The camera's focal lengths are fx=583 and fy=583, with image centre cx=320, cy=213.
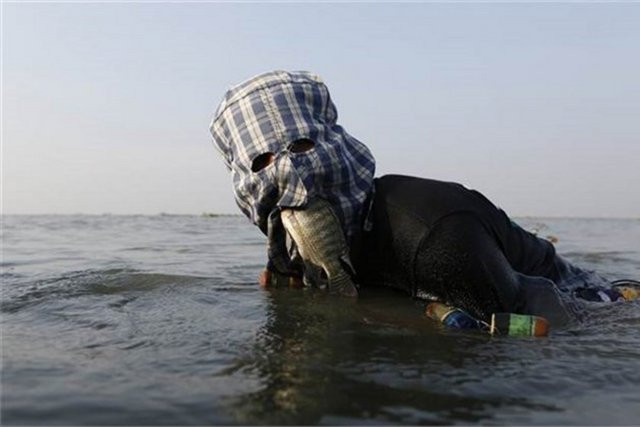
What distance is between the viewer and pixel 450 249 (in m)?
3.18

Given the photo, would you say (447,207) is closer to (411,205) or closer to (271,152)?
(411,205)

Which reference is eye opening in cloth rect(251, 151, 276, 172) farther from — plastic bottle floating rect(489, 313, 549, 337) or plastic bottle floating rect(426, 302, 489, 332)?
plastic bottle floating rect(489, 313, 549, 337)

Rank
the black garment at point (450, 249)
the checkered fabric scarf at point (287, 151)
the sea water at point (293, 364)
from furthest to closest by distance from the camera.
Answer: the checkered fabric scarf at point (287, 151) < the black garment at point (450, 249) < the sea water at point (293, 364)

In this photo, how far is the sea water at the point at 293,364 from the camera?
1824 mm

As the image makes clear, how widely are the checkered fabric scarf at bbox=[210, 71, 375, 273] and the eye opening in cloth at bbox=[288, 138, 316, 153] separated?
1.3 inches

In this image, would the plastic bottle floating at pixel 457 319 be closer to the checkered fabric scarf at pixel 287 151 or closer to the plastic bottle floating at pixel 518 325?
the plastic bottle floating at pixel 518 325

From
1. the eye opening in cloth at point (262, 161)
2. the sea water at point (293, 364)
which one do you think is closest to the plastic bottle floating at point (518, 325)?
the sea water at point (293, 364)

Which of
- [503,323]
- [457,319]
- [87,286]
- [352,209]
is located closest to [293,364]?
[457,319]

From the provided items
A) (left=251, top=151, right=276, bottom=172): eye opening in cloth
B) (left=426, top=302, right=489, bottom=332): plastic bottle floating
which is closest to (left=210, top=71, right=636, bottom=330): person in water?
(left=251, top=151, right=276, bottom=172): eye opening in cloth

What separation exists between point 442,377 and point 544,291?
1.57 metres

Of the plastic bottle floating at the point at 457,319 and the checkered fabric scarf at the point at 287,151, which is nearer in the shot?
the plastic bottle floating at the point at 457,319

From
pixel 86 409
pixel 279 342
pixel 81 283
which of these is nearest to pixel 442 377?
pixel 279 342

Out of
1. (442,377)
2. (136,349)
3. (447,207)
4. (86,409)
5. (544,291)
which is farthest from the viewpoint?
(544,291)

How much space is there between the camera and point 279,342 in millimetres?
2643
